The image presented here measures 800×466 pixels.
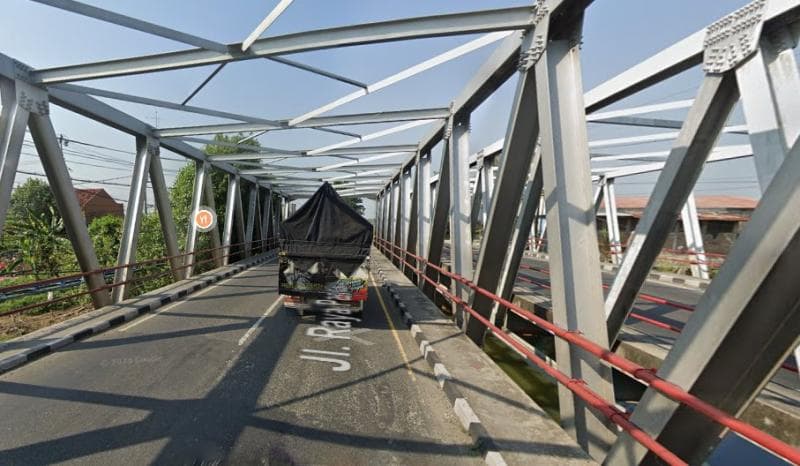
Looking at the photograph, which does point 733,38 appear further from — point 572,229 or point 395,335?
point 395,335

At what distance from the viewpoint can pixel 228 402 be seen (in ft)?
13.9

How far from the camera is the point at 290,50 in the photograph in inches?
229

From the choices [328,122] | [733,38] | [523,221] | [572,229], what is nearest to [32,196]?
[328,122]

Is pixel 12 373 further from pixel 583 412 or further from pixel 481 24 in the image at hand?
pixel 481 24

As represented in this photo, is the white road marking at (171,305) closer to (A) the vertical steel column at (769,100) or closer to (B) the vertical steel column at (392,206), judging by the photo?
(A) the vertical steel column at (769,100)

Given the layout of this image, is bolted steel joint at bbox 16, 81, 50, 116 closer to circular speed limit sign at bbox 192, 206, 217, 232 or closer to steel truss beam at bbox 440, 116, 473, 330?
circular speed limit sign at bbox 192, 206, 217, 232

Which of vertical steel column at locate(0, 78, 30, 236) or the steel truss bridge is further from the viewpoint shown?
vertical steel column at locate(0, 78, 30, 236)

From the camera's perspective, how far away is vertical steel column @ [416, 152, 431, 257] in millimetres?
12094

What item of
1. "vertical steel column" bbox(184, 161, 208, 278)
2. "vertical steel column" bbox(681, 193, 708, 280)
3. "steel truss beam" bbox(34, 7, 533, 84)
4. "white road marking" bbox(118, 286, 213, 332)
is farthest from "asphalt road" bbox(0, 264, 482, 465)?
"vertical steel column" bbox(681, 193, 708, 280)

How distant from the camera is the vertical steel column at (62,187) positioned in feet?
22.7

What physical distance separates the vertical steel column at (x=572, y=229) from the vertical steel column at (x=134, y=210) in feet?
34.9

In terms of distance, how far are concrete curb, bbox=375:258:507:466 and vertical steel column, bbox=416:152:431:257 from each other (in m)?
5.35

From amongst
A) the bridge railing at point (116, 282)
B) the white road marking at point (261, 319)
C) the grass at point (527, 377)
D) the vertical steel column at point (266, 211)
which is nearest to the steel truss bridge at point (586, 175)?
the bridge railing at point (116, 282)

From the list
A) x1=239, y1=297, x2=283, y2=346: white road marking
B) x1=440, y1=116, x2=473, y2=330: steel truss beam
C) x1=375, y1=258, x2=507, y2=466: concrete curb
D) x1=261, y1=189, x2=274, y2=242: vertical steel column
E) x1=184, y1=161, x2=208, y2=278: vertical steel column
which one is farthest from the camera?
x1=261, y1=189, x2=274, y2=242: vertical steel column
